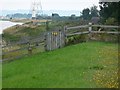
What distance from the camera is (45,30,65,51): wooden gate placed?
72.4ft

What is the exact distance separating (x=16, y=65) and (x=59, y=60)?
2165 millimetres

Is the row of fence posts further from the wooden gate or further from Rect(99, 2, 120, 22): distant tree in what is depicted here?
Rect(99, 2, 120, 22): distant tree

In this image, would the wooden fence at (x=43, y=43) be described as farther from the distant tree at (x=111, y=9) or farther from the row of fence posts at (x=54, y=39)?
the distant tree at (x=111, y=9)

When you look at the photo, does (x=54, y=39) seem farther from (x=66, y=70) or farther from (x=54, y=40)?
(x=66, y=70)

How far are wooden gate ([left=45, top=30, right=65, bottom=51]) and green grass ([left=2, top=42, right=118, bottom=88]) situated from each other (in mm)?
2388

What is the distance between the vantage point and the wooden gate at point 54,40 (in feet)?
72.4

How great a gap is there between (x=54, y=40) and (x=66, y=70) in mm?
8376

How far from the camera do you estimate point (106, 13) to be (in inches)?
1468

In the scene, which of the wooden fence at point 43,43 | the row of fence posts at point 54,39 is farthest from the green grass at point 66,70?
the row of fence posts at point 54,39

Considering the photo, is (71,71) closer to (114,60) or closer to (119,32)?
(114,60)

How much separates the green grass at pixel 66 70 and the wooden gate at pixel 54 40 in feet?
7.83


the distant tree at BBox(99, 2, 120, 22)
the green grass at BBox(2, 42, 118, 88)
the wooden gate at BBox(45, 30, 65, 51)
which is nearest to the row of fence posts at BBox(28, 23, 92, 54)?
the wooden gate at BBox(45, 30, 65, 51)

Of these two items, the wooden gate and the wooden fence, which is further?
the wooden gate

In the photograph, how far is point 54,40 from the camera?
22750 millimetres
